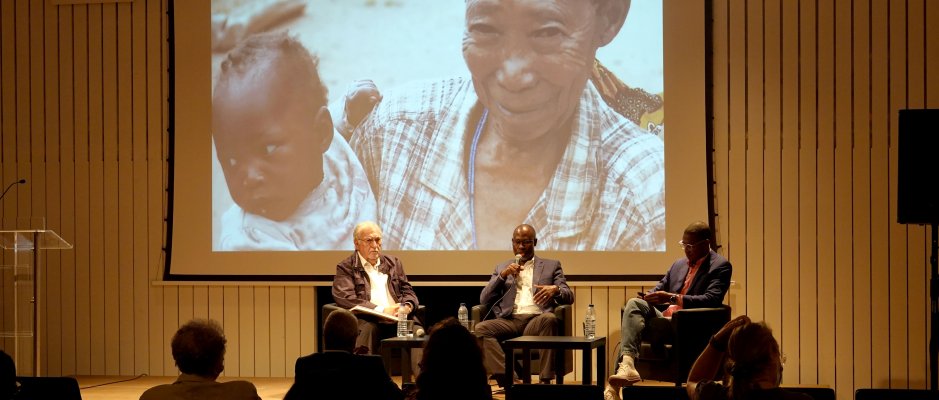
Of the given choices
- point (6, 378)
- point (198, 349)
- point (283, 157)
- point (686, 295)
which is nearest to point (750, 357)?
point (198, 349)

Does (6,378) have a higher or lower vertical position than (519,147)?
lower

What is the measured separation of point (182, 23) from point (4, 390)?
15.6ft

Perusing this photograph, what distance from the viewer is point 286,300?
7.14 meters

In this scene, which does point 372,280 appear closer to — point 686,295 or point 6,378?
point 686,295

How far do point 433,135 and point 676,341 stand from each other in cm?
228

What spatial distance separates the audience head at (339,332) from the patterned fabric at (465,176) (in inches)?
136

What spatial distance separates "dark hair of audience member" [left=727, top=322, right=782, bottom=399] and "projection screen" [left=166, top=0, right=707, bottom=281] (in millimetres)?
3944

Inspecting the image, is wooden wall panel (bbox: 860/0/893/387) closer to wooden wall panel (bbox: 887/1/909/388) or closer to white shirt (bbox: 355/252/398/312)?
wooden wall panel (bbox: 887/1/909/388)

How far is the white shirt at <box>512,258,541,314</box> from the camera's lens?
634 cm

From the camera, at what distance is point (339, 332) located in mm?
3389

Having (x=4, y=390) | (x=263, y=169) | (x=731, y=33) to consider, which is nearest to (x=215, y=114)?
(x=263, y=169)

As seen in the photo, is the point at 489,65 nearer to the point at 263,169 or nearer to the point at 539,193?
the point at 539,193

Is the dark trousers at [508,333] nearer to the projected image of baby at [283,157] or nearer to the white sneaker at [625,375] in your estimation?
the white sneaker at [625,375]

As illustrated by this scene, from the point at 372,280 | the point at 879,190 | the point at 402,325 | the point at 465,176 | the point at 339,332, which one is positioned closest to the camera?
the point at 339,332
